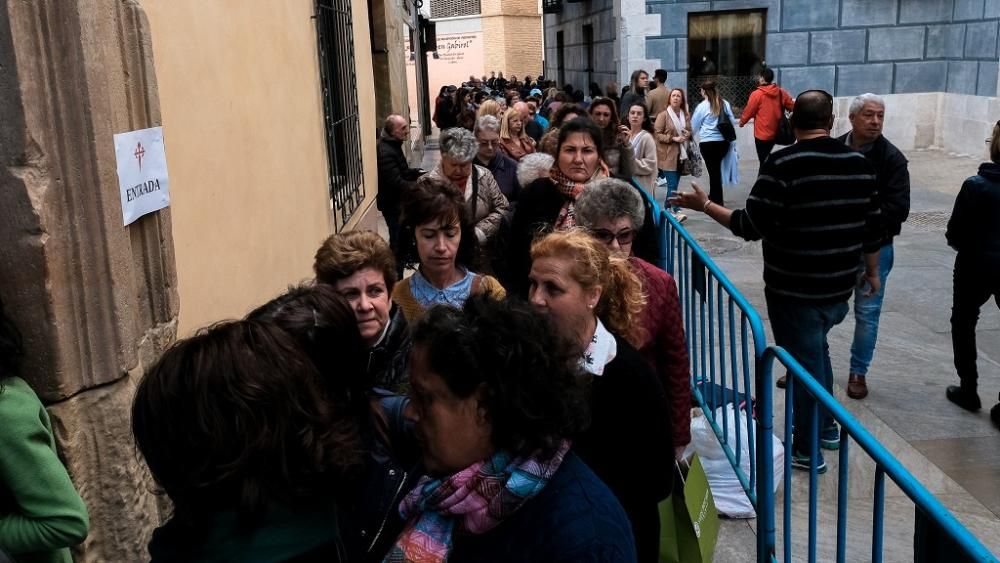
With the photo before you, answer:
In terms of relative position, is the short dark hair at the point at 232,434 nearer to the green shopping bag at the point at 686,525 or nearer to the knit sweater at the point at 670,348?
the green shopping bag at the point at 686,525

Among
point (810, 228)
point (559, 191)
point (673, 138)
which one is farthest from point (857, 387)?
point (673, 138)

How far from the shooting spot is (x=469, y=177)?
5.83 metres

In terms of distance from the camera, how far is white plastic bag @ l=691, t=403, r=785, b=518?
4109 millimetres

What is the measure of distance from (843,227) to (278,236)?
2855mm

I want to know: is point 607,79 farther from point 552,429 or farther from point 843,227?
point 552,429

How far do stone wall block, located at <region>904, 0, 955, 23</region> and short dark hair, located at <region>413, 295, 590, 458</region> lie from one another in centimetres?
1603

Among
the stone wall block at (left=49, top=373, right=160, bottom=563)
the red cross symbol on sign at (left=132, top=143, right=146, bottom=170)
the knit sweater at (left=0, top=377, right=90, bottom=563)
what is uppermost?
the red cross symbol on sign at (left=132, top=143, right=146, bottom=170)

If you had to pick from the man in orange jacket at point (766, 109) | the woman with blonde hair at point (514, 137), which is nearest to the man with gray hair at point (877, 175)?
the woman with blonde hair at point (514, 137)

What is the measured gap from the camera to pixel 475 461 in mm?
1719

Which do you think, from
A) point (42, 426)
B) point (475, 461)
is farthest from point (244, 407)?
point (42, 426)

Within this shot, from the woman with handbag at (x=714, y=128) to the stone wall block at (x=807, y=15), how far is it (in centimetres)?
541

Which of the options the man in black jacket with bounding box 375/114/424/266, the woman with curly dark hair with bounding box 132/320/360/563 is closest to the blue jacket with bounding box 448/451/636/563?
the woman with curly dark hair with bounding box 132/320/360/563

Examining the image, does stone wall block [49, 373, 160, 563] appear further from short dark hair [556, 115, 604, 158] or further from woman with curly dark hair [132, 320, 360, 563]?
short dark hair [556, 115, 604, 158]

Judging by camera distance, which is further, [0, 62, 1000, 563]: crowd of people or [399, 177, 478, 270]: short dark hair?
[399, 177, 478, 270]: short dark hair
